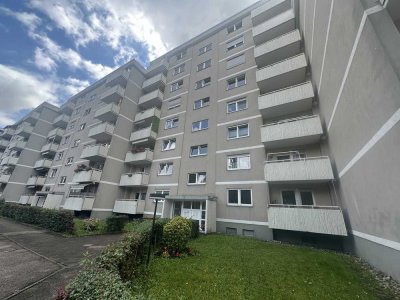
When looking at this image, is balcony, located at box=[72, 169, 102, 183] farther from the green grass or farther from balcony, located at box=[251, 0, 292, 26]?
balcony, located at box=[251, 0, 292, 26]

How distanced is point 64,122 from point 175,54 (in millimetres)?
28494

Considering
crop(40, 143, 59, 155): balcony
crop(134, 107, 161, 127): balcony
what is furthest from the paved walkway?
crop(40, 143, 59, 155): balcony

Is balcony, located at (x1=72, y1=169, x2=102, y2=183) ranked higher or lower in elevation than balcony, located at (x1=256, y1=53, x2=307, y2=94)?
lower

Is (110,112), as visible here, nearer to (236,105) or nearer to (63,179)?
(63,179)

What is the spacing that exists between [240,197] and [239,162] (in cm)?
311

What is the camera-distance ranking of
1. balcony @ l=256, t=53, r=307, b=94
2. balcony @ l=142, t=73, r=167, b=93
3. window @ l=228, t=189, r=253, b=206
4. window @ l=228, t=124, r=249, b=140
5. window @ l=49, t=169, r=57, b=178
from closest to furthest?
window @ l=228, t=189, r=253, b=206 < balcony @ l=256, t=53, r=307, b=94 < window @ l=228, t=124, r=249, b=140 < balcony @ l=142, t=73, r=167, b=93 < window @ l=49, t=169, r=57, b=178

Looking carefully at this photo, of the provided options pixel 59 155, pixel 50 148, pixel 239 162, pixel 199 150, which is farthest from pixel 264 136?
pixel 50 148

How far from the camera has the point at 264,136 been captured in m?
14.6

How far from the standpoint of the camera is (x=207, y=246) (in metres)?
10.5

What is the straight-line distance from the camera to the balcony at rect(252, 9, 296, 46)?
18.4m

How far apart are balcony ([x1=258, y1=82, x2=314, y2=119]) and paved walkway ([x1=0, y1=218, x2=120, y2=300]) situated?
A: 16103 millimetres

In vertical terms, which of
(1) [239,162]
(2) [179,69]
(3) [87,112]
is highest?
(2) [179,69]

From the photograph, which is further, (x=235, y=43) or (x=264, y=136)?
(x=235, y=43)

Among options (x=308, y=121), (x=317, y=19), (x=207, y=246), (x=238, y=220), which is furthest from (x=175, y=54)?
(x=207, y=246)
